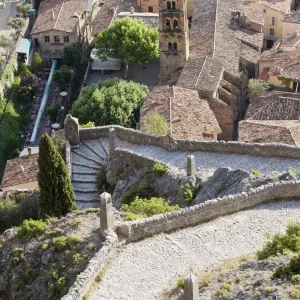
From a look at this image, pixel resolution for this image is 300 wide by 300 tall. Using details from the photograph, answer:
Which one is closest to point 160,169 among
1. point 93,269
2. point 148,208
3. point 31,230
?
point 148,208

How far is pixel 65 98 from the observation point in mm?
73125

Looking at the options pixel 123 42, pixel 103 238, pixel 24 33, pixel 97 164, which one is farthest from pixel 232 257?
pixel 24 33

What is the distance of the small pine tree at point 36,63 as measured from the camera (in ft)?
254

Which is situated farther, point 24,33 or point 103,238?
point 24,33

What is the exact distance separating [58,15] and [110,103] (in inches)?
952

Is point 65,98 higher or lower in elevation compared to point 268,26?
lower

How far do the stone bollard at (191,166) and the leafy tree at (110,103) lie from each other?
62.6 feet

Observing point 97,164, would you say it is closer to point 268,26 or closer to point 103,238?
point 103,238

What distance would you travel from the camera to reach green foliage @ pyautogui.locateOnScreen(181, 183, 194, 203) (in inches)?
1533

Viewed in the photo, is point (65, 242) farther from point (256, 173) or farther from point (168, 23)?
point (168, 23)

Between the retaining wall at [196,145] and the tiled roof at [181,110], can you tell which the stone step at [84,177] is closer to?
the retaining wall at [196,145]

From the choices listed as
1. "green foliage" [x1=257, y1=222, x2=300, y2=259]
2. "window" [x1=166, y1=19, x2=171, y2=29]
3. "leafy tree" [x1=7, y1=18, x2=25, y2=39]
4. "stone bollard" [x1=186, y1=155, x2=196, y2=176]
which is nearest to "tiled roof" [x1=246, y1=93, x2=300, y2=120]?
"window" [x1=166, y1=19, x2=171, y2=29]

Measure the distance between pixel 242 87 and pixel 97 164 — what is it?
23.1 m

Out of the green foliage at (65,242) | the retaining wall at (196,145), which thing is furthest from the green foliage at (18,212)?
the green foliage at (65,242)
